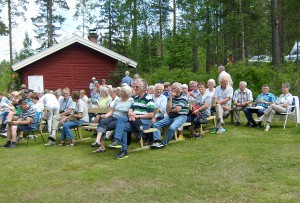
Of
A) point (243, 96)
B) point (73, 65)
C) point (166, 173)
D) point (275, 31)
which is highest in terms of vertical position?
point (275, 31)

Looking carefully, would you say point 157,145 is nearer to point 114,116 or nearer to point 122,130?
point 122,130

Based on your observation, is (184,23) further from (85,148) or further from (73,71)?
(85,148)

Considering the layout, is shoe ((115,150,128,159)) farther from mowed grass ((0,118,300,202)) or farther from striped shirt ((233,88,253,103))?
striped shirt ((233,88,253,103))

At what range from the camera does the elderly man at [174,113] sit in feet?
22.5

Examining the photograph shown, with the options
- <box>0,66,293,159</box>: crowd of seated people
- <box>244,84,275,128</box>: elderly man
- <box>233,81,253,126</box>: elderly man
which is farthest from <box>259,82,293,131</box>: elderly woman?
Answer: <box>233,81,253,126</box>: elderly man

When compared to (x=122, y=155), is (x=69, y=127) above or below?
above

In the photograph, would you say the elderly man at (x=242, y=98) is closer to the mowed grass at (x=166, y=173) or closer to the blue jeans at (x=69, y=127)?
the mowed grass at (x=166, y=173)

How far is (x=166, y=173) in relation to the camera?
504 centimetres

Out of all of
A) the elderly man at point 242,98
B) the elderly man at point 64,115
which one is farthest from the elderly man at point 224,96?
the elderly man at point 64,115

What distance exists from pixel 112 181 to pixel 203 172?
4.43 ft

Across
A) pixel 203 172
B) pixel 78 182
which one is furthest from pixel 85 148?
pixel 203 172

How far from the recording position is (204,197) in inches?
159

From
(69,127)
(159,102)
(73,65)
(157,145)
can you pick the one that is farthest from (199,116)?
(73,65)

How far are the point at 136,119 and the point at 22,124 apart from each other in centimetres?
298
